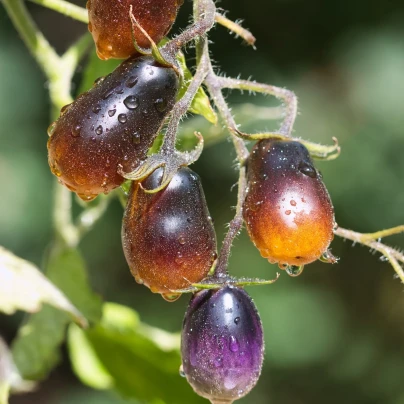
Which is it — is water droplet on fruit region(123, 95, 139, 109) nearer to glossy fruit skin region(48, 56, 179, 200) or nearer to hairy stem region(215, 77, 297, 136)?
glossy fruit skin region(48, 56, 179, 200)

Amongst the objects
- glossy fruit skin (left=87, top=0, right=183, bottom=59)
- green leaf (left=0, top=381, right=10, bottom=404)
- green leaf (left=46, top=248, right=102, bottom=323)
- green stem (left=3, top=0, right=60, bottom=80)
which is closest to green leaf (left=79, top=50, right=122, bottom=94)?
green stem (left=3, top=0, right=60, bottom=80)

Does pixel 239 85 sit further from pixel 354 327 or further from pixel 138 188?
pixel 354 327

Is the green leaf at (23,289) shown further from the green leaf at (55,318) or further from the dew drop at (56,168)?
the dew drop at (56,168)

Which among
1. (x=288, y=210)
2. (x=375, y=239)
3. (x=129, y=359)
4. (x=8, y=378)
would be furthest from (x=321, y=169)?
(x=288, y=210)

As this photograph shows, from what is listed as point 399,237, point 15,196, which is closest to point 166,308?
point 15,196

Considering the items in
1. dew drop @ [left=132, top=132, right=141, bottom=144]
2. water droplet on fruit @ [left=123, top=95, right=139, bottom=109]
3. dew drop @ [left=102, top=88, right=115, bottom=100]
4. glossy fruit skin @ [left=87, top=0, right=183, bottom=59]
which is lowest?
dew drop @ [left=132, top=132, right=141, bottom=144]

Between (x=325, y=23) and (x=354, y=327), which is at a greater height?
(x=325, y=23)
